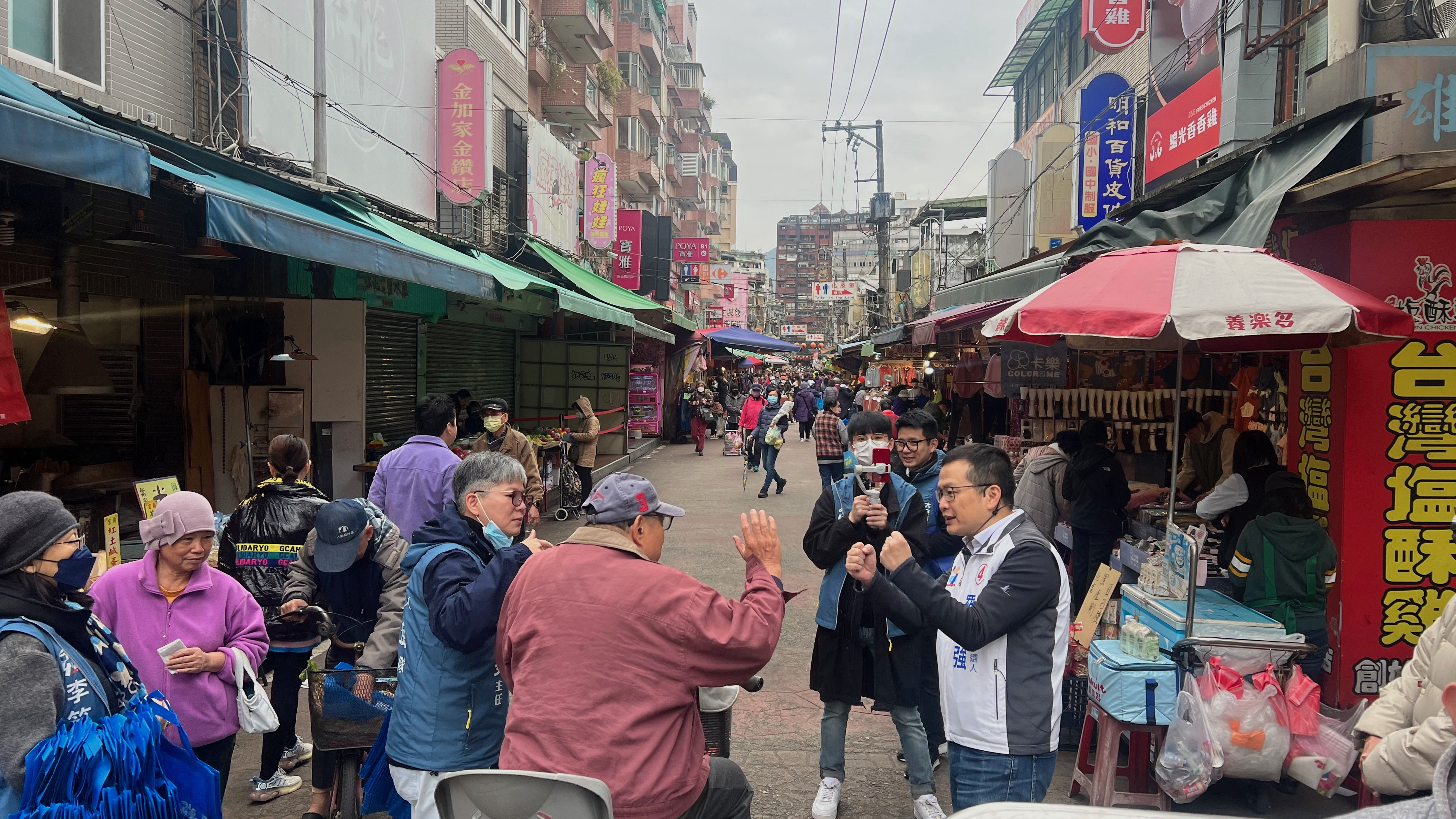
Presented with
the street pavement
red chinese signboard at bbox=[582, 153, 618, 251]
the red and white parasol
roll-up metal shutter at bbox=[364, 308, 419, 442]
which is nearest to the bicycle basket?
the street pavement

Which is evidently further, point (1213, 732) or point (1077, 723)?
point (1077, 723)

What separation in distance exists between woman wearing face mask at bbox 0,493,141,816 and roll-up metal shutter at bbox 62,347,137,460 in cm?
560

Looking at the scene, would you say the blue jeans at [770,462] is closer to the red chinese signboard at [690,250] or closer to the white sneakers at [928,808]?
the white sneakers at [928,808]

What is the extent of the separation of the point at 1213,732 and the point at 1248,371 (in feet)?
15.8

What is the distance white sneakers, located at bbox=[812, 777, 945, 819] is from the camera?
421 cm

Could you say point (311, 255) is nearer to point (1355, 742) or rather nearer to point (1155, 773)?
point (1155, 773)

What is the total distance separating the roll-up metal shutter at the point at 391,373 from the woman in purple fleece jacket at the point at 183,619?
7245 millimetres

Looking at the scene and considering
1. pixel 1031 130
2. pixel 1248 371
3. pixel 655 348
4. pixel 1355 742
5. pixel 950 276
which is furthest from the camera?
pixel 950 276

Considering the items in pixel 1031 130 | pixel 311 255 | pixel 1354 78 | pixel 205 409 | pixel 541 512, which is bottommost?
pixel 541 512

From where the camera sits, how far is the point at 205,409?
7809 millimetres

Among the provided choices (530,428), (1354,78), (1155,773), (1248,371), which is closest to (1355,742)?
(1155,773)

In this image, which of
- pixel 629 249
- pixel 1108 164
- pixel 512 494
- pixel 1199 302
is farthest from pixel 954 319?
pixel 629 249

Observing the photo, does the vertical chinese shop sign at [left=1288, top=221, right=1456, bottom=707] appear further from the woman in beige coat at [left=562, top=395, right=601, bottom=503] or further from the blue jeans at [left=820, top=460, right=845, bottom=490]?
the woman in beige coat at [left=562, top=395, right=601, bottom=503]

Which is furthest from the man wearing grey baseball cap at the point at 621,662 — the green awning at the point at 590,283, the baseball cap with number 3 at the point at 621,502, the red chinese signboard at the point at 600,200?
the red chinese signboard at the point at 600,200
